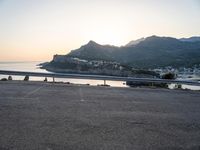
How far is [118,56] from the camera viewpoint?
579 feet

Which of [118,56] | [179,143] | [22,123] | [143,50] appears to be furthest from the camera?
[143,50]

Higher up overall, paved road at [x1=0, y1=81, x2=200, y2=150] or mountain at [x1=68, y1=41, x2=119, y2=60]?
mountain at [x1=68, y1=41, x2=119, y2=60]

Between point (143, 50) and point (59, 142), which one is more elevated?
point (143, 50)

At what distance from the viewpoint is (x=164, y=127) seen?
25.1 feet

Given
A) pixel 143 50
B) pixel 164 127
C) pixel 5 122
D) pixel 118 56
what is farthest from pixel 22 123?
pixel 143 50

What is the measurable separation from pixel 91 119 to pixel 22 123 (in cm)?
186

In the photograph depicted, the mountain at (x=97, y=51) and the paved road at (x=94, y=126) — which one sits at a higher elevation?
the mountain at (x=97, y=51)

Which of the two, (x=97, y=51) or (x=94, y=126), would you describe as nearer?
(x=94, y=126)

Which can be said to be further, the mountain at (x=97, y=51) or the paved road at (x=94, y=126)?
the mountain at (x=97, y=51)

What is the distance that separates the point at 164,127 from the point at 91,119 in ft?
6.39

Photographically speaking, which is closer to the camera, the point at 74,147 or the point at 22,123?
the point at 74,147

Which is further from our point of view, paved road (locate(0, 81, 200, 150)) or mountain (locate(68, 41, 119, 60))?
mountain (locate(68, 41, 119, 60))

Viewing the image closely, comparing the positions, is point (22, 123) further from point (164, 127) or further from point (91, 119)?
point (164, 127)

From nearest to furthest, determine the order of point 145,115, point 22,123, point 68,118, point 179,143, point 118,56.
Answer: point 179,143 → point 22,123 → point 68,118 → point 145,115 → point 118,56
